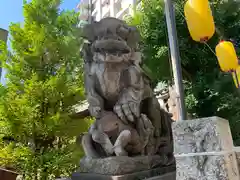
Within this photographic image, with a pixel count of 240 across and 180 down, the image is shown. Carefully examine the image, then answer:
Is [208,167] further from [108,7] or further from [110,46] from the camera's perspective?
[108,7]

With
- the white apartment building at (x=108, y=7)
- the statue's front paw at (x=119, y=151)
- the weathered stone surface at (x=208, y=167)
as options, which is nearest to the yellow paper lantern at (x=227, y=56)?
the statue's front paw at (x=119, y=151)

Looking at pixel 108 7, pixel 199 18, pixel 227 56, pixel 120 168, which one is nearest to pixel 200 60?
pixel 227 56

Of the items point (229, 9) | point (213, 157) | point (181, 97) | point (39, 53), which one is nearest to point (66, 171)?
point (39, 53)

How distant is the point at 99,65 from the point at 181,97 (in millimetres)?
1533

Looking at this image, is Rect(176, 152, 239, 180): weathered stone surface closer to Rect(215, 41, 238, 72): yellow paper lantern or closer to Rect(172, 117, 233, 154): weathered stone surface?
Rect(172, 117, 233, 154): weathered stone surface

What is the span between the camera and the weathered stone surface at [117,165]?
7.19 ft

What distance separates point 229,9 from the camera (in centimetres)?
558

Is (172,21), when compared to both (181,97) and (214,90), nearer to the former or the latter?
(181,97)

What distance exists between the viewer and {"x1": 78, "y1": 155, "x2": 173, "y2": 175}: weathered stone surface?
219 centimetres

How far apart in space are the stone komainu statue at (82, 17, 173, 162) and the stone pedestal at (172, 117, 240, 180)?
3.39ft

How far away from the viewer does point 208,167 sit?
4.26ft

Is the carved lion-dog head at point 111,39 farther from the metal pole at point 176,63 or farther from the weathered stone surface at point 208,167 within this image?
the weathered stone surface at point 208,167

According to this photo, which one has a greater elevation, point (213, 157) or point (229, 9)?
point (229, 9)

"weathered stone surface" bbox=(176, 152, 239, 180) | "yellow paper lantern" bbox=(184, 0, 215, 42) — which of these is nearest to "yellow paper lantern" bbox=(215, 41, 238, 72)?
"yellow paper lantern" bbox=(184, 0, 215, 42)
